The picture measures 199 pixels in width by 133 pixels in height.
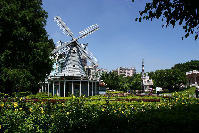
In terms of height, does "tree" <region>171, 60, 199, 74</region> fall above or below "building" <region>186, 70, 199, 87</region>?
above

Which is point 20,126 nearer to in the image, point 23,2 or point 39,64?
point 39,64

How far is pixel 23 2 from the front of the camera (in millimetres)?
24391

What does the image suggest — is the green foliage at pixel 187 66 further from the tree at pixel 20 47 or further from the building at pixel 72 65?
the tree at pixel 20 47

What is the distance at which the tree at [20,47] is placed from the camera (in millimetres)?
21397

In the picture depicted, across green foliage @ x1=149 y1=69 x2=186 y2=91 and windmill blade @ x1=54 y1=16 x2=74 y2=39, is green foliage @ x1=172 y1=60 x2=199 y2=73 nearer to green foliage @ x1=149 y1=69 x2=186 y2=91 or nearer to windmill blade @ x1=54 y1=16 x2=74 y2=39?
green foliage @ x1=149 y1=69 x2=186 y2=91

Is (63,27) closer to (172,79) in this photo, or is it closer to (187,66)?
(172,79)

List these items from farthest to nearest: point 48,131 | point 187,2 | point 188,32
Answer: point 188,32 → point 187,2 → point 48,131

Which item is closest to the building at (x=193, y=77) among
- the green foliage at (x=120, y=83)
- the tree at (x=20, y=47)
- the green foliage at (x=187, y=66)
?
the green foliage at (x=120, y=83)

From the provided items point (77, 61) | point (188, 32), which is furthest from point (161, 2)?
point (77, 61)

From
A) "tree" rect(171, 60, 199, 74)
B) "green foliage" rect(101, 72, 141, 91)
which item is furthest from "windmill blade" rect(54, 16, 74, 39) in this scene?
"tree" rect(171, 60, 199, 74)

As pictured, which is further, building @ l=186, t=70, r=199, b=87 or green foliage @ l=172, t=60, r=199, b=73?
green foliage @ l=172, t=60, r=199, b=73

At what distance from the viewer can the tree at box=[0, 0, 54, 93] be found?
70.2 feet

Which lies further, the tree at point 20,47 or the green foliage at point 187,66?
the green foliage at point 187,66

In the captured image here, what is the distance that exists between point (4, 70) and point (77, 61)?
1653cm
